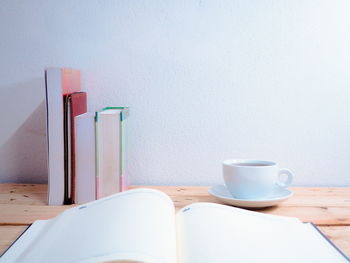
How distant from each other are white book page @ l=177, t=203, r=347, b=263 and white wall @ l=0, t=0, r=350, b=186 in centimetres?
38

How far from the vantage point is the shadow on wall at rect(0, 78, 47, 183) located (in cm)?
107

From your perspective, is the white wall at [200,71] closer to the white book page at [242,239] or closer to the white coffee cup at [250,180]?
the white coffee cup at [250,180]

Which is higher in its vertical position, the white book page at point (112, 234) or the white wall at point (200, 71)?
the white wall at point (200, 71)

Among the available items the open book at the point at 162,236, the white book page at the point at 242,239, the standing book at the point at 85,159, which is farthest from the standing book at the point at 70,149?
the white book page at the point at 242,239

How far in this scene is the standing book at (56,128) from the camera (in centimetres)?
84

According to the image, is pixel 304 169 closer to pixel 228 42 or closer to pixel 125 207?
pixel 228 42

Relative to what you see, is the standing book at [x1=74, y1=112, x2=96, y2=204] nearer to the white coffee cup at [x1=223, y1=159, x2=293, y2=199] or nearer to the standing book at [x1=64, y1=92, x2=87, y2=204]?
the standing book at [x1=64, y1=92, x2=87, y2=204]

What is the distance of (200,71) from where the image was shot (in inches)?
41.7

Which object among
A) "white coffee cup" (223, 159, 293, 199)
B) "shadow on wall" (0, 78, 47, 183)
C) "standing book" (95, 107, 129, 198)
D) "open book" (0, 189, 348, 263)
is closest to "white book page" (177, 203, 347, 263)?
"open book" (0, 189, 348, 263)

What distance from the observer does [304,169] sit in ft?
3.56

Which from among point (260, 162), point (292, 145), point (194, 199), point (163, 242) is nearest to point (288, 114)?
point (292, 145)

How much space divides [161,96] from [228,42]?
21 centimetres

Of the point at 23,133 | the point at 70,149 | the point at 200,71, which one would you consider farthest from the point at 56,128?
the point at 200,71

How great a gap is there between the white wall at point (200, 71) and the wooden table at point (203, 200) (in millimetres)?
77
